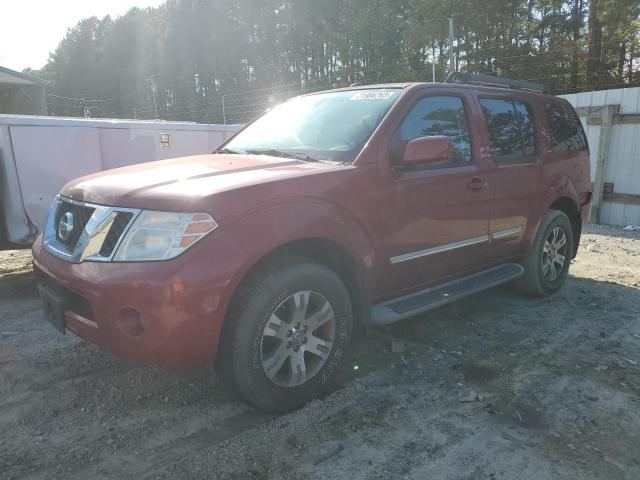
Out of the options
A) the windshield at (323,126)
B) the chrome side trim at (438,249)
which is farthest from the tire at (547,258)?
the windshield at (323,126)

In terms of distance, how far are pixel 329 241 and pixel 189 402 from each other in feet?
4.20

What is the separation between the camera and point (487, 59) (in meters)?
24.6

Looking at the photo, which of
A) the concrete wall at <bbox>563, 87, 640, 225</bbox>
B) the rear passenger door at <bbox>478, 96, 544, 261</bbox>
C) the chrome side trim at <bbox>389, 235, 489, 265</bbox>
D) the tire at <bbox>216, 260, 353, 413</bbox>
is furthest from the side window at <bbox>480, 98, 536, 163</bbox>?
the concrete wall at <bbox>563, 87, 640, 225</bbox>

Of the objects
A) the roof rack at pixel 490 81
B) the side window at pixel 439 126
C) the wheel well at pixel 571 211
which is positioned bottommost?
the wheel well at pixel 571 211

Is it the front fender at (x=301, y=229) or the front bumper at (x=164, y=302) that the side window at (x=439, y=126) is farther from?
the front bumper at (x=164, y=302)

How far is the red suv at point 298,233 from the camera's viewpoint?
7.98 feet

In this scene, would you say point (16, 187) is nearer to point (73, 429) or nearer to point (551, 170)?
point (73, 429)

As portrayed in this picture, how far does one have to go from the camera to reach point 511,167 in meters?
4.21

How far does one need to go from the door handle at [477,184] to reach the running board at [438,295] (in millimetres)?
732

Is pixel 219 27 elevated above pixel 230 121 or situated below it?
above

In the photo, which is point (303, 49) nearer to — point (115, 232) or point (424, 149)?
point (424, 149)

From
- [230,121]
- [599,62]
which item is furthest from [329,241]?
[230,121]

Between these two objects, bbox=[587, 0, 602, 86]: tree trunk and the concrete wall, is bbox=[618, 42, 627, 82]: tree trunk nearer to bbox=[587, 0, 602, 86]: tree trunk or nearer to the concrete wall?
bbox=[587, 0, 602, 86]: tree trunk

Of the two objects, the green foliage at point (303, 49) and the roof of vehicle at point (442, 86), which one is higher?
the green foliage at point (303, 49)
